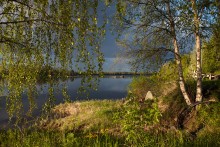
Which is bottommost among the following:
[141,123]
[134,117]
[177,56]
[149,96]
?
[149,96]

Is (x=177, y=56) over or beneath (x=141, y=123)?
over

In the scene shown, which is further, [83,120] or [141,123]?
[83,120]

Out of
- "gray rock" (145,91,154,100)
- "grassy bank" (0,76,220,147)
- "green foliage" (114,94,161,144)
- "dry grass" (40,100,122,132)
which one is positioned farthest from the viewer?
"gray rock" (145,91,154,100)

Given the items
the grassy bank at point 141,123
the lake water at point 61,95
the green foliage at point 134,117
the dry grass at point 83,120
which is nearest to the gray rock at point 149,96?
the grassy bank at point 141,123

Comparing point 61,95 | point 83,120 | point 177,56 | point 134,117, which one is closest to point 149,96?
point 83,120

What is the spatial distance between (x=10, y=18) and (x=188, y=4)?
317 inches

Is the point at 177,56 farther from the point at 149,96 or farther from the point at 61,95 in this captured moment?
the point at 61,95

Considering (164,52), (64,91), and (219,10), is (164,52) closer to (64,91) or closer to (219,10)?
(219,10)

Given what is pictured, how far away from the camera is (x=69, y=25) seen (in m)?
5.80

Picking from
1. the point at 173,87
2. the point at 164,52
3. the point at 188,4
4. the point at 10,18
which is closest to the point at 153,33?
the point at 164,52

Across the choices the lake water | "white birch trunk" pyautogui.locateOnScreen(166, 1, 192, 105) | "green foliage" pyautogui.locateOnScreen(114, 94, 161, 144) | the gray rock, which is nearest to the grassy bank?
"green foliage" pyautogui.locateOnScreen(114, 94, 161, 144)

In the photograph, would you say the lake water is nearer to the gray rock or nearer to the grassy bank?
the grassy bank

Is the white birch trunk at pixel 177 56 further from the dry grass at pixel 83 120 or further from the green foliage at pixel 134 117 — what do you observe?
the green foliage at pixel 134 117

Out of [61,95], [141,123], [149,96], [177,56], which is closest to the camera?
[141,123]
